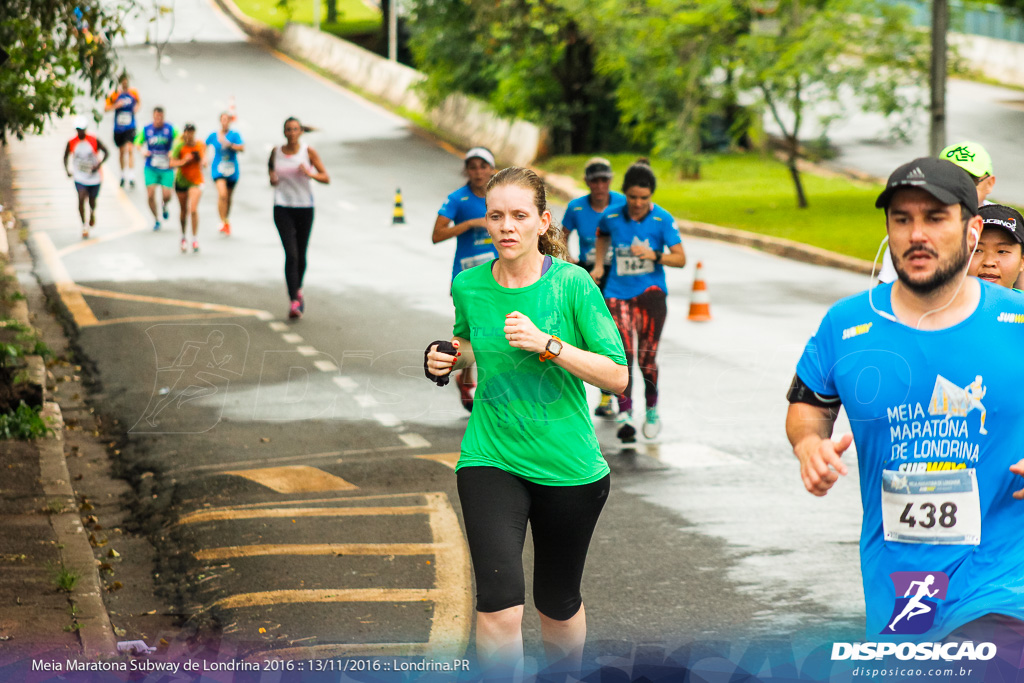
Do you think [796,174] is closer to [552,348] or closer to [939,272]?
[552,348]

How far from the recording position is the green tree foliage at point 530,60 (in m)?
31.2

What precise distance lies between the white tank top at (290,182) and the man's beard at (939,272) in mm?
11005

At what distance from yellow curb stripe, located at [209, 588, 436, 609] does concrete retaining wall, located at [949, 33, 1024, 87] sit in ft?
121

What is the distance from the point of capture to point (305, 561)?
6.94m

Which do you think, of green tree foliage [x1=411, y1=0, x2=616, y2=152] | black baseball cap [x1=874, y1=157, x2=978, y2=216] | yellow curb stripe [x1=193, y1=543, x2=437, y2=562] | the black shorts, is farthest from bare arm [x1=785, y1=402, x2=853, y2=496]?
green tree foliage [x1=411, y1=0, x2=616, y2=152]

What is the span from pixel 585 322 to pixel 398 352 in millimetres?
8500

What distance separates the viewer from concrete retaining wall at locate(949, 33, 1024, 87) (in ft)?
131

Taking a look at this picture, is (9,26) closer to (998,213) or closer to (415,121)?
(998,213)

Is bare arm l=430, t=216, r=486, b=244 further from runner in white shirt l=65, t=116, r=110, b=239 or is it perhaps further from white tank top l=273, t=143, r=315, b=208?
runner in white shirt l=65, t=116, r=110, b=239

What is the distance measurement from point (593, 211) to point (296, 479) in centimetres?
301

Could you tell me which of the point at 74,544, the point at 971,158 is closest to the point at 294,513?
the point at 74,544

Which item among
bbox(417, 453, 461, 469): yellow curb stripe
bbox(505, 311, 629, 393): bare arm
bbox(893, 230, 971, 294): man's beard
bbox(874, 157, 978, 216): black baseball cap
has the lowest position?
bbox(417, 453, 461, 469): yellow curb stripe

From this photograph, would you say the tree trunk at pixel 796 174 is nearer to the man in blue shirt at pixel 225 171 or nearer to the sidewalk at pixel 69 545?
the man in blue shirt at pixel 225 171

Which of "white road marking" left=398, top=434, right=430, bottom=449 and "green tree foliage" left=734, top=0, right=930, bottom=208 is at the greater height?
"green tree foliage" left=734, top=0, right=930, bottom=208
